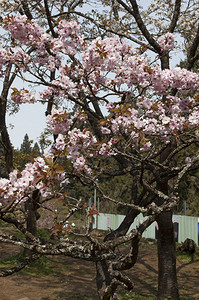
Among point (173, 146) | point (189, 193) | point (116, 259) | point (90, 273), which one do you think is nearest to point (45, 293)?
point (90, 273)

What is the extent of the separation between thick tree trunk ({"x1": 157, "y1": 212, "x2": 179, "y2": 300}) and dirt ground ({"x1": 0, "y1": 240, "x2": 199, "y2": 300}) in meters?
1.06

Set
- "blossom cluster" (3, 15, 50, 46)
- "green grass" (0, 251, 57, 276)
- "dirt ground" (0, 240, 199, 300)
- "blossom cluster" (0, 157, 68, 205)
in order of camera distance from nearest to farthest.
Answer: "blossom cluster" (0, 157, 68, 205) → "blossom cluster" (3, 15, 50, 46) → "dirt ground" (0, 240, 199, 300) → "green grass" (0, 251, 57, 276)

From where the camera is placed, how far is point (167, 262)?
20.7 ft

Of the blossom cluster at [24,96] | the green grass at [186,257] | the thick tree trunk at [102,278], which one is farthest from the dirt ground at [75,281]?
the blossom cluster at [24,96]

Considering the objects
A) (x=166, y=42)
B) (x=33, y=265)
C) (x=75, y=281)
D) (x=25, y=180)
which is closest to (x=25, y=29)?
(x=166, y=42)

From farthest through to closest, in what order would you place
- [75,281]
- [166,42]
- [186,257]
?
[186,257] → [75,281] → [166,42]

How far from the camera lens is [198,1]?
7523 mm

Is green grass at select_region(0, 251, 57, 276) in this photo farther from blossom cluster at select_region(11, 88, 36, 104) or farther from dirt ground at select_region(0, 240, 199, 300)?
blossom cluster at select_region(11, 88, 36, 104)

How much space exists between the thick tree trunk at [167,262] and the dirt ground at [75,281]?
41.6 inches

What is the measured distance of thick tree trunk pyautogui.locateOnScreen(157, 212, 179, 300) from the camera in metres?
6.29

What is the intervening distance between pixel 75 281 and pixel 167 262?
3472 mm

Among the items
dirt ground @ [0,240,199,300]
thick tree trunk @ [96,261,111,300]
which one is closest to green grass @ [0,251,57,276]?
dirt ground @ [0,240,199,300]

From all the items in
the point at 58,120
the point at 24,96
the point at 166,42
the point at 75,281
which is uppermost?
the point at 166,42

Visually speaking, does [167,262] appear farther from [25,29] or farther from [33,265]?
[33,265]
